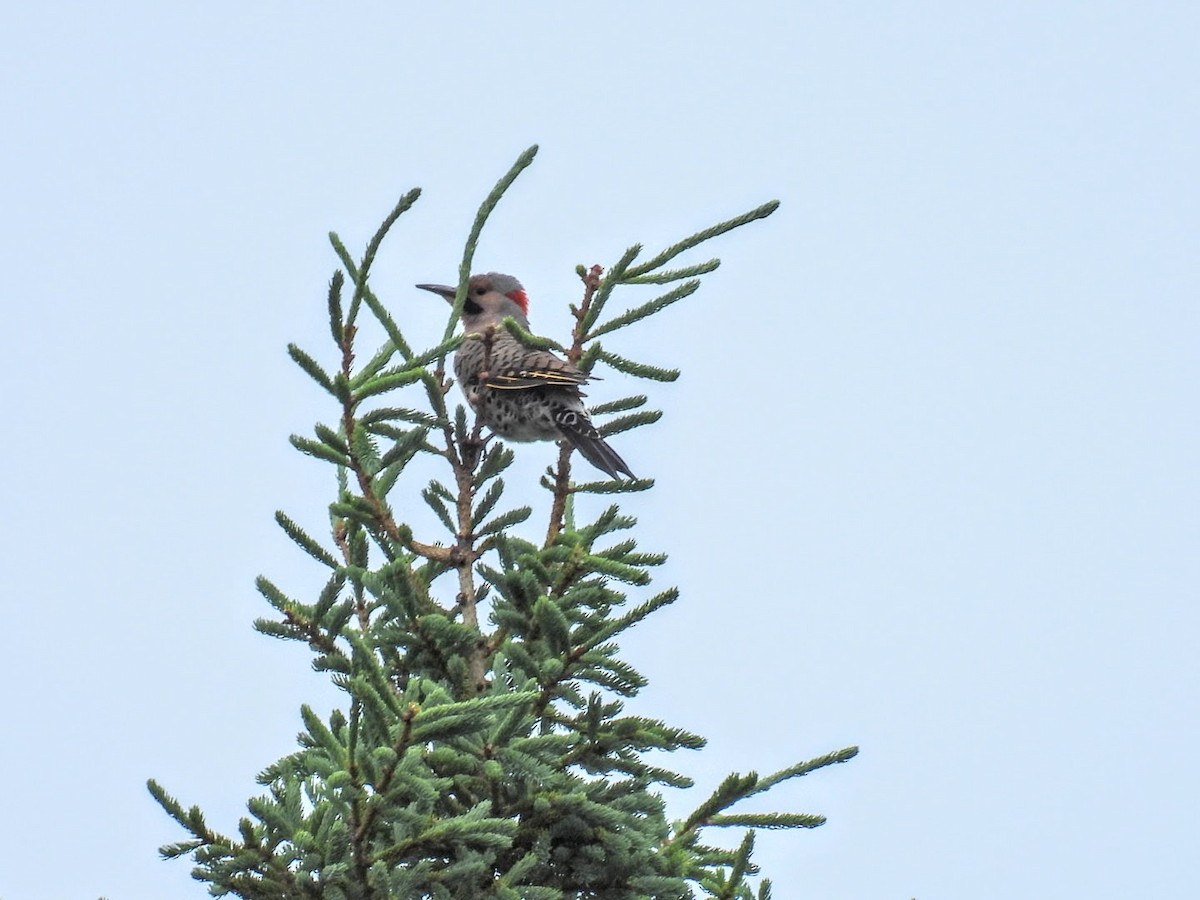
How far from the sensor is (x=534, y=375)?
6.67 metres

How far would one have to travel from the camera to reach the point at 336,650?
4375mm

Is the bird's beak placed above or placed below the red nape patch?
below

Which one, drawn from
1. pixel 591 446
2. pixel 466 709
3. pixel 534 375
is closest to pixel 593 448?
pixel 591 446

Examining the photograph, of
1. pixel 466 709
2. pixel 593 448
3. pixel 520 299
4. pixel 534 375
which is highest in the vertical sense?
pixel 520 299

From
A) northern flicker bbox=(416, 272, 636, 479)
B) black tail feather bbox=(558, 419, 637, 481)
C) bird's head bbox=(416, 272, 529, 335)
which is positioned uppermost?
bird's head bbox=(416, 272, 529, 335)

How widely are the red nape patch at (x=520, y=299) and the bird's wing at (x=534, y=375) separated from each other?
7.47 ft

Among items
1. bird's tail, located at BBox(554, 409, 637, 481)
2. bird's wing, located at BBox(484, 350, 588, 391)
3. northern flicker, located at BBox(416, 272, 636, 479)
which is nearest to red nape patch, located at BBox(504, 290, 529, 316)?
northern flicker, located at BBox(416, 272, 636, 479)

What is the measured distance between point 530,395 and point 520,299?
8.39 feet

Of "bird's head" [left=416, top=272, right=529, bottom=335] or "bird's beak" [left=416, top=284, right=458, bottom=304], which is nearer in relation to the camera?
"bird's beak" [left=416, top=284, right=458, bottom=304]

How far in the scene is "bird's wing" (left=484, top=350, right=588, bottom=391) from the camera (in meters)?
6.54

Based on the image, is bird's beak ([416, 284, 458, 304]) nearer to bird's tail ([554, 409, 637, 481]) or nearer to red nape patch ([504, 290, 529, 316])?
red nape patch ([504, 290, 529, 316])

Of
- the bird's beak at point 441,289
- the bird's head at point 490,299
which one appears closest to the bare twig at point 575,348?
the bird's beak at point 441,289

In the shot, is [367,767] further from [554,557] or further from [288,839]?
[554,557]

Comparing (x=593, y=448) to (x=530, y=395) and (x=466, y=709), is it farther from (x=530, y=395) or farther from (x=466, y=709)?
(x=466, y=709)
